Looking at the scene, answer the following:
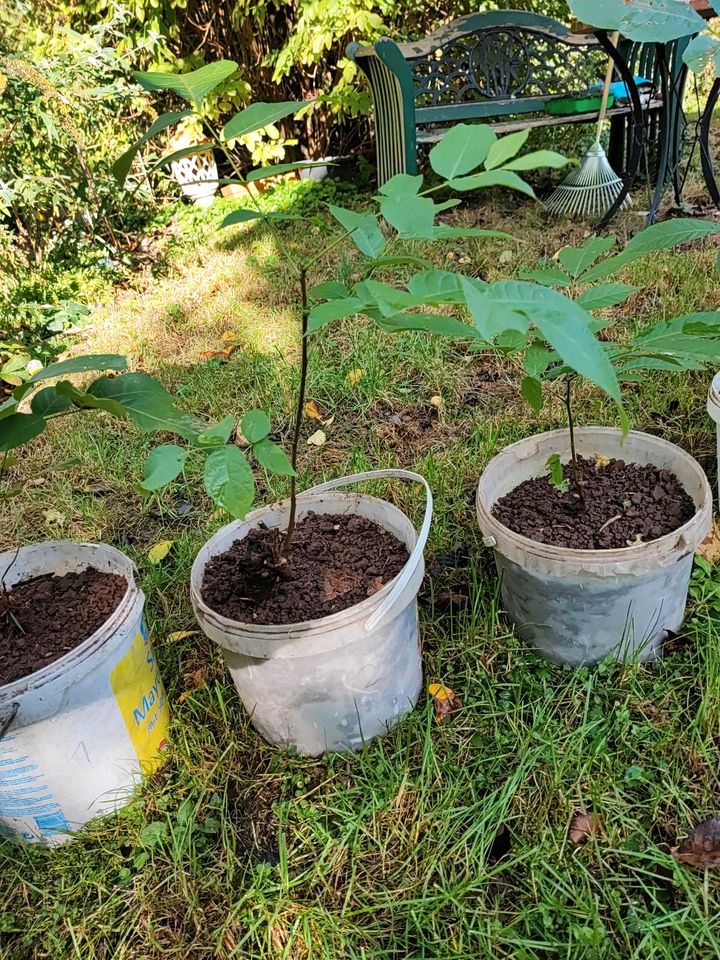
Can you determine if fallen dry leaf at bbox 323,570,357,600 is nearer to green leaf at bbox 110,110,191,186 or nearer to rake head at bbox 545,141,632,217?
green leaf at bbox 110,110,191,186

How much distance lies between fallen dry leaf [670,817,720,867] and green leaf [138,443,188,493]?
1.10 m

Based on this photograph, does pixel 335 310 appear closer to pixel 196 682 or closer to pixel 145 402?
pixel 145 402

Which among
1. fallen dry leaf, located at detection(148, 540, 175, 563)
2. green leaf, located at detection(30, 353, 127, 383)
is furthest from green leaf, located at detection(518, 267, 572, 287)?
fallen dry leaf, located at detection(148, 540, 175, 563)

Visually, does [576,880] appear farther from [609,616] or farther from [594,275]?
[594,275]

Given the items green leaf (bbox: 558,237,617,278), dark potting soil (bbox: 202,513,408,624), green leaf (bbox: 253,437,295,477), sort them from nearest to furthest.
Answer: green leaf (bbox: 253,437,295,477) < green leaf (bbox: 558,237,617,278) < dark potting soil (bbox: 202,513,408,624)

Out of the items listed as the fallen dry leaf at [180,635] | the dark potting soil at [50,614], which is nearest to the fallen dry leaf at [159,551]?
the fallen dry leaf at [180,635]

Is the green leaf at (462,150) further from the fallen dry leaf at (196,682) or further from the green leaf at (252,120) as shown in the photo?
the fallen dry leaf at (196,682)

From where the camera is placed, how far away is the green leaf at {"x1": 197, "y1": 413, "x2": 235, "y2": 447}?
3.07ft

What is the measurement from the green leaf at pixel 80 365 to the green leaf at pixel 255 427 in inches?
8.0

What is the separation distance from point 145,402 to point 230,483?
185mm

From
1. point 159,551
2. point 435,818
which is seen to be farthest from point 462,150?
point 159,551

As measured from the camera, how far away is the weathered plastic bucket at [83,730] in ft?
4.00

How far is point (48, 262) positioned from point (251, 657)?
3.53 meters

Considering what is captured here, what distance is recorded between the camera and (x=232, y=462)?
0.99 meters
